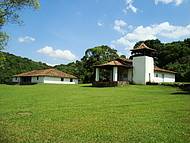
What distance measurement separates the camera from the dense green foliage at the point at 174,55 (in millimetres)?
68794

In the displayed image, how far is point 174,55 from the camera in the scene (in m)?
78.0

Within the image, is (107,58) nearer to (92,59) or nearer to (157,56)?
(92,59)

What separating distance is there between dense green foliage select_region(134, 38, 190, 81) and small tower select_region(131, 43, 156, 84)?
14896 millimetres

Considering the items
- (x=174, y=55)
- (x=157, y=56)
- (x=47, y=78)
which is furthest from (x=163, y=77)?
(x=47, y=78)

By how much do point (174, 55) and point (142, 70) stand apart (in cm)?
2826

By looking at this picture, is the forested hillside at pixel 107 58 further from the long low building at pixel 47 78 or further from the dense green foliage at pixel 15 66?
the long low building at pixel 47 78

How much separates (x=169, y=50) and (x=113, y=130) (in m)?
71.5

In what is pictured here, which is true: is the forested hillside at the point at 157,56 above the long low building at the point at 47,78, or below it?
above

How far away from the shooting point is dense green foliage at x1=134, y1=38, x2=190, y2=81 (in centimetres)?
6879

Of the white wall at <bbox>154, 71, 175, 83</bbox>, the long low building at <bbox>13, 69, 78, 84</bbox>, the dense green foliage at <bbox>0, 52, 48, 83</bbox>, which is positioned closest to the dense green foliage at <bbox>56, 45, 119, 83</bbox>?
the long low building at <bbox>13, 69, 78, 84</bbox>

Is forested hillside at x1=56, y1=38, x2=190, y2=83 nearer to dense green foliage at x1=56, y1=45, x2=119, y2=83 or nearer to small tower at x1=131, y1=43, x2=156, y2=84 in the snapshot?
dense green foliage at x1=56, y1=45, x2=119, y2=83

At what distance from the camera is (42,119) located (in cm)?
1442

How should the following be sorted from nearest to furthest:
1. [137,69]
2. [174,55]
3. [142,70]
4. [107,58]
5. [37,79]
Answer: [142,70], [137,69], [37,79], [174,55], [107,58]

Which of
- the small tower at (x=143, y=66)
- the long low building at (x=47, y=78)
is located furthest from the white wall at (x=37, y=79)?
the small tower at (x=143, y=66)
